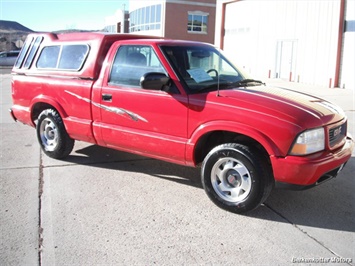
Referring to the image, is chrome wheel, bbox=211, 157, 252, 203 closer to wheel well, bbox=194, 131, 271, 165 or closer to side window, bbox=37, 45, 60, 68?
wheel well, bbox=194, 131, 271, 165

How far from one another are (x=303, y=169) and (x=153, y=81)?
6.04ft

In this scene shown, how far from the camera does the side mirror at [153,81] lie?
424 cm

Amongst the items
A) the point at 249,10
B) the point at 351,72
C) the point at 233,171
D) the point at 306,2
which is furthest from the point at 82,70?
the point at 249,10

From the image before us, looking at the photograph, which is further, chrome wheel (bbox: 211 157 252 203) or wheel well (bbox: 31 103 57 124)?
wheel well (bbox: 31 103 57 124)

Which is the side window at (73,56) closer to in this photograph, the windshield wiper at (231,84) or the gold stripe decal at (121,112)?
the gold stripe decal at (121,112)

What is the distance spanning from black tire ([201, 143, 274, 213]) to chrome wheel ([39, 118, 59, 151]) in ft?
8.81

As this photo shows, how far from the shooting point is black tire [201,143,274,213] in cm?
385

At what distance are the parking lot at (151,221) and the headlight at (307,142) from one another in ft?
2.49

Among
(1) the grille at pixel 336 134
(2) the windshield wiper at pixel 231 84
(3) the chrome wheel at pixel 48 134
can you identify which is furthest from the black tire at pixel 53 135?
(1) the grille at pixel 336 134

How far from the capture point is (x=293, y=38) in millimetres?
20844

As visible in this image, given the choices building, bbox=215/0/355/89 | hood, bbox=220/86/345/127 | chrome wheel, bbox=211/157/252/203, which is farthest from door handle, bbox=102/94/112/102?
building, bbox=215/0/355/89

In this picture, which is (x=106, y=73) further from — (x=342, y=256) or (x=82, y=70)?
(x=342, y=256)

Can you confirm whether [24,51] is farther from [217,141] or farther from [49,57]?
[217,141]

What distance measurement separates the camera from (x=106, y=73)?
502 centimetres
